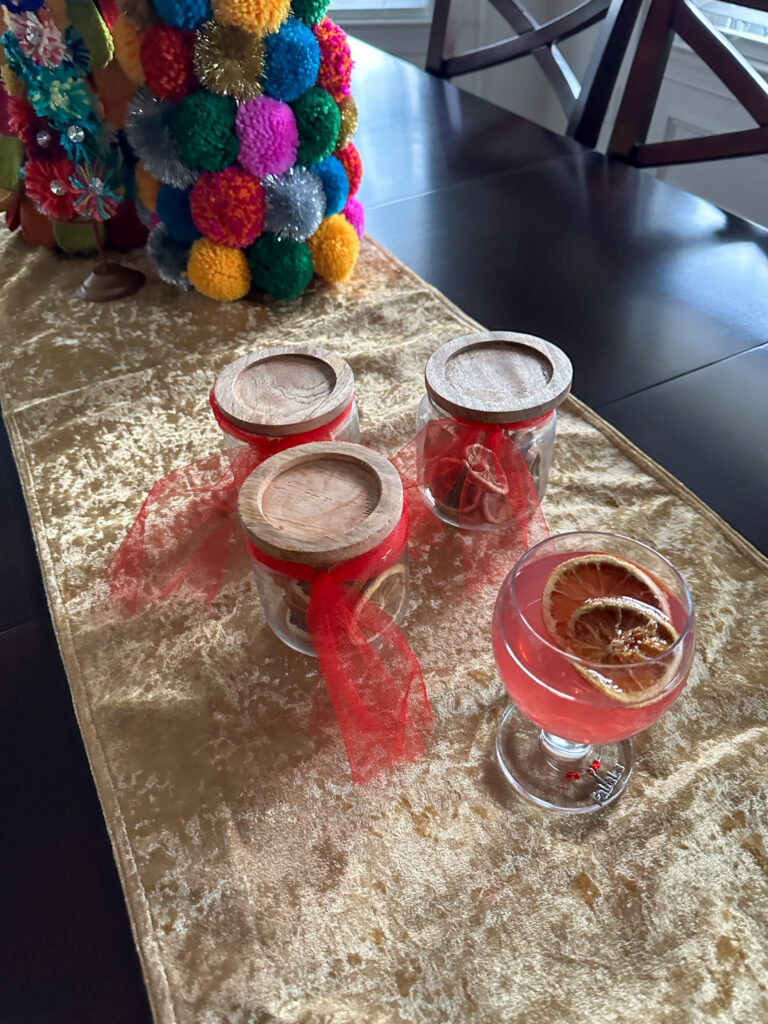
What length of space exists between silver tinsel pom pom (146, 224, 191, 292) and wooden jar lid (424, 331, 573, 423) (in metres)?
0.50

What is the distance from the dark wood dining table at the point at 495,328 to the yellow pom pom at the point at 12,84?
0.27 metres

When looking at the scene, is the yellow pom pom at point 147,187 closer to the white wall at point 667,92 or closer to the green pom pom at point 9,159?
the green pom pom at point 9,159

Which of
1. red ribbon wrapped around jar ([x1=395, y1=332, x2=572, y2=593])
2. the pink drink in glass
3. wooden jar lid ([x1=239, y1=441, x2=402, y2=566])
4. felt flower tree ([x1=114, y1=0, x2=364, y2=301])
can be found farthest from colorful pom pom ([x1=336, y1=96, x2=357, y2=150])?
the pink drink in glass

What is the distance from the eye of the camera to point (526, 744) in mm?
521

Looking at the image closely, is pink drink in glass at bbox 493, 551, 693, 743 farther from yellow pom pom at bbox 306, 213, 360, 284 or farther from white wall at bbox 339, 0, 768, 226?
white wall at bbox 339, 0, 768, 226

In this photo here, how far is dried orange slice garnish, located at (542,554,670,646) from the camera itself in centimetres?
45

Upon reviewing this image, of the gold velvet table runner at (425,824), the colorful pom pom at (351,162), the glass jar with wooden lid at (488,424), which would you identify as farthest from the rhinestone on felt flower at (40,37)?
the glass jar with wooden lid at (488,424)

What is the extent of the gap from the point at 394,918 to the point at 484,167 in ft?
3.69

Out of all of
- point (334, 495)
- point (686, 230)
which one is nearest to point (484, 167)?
point (686, 230)

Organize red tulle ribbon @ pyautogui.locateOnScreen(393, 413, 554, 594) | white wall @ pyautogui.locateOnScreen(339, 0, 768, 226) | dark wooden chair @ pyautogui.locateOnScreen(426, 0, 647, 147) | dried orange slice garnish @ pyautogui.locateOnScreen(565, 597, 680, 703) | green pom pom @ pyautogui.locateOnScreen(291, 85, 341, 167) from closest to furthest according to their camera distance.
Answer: dried orange slice garnish @ pyautogui.locateOnScreen(565, 597, 680, 703)
red tulle ribbon @ pyautogui.locateOnScreen(393, 413, 554, 594)
green pom pom @ pyautogui.locateOnScreen(291, 85, 341, 167)
dark wooden chair @ pyautogui.locateOnScreen(426, 0, 647, 147)
white wall @ pyautogui.locateOnScreen(339, 0, 768, 226)

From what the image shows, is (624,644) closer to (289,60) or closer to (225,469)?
(225,469)

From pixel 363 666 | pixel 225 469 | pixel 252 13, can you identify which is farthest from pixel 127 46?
pixel 363 666

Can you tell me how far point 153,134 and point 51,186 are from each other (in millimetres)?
164

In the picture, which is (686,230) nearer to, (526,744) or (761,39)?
(526,744)
